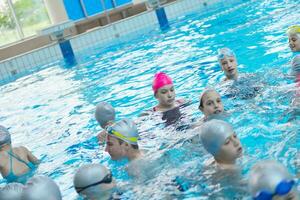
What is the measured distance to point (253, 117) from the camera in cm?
540

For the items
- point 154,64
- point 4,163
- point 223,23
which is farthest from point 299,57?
point 223,23

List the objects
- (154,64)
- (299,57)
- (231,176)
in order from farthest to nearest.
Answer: (154,64)
(299,57)
(231,176)

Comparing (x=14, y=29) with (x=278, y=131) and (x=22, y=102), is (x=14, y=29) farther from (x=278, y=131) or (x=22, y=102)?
(x=278, y=131)

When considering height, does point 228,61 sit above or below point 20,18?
below

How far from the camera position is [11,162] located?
5.61 meters

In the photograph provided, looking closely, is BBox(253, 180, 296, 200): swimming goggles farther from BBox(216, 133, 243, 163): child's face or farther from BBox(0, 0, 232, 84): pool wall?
BBox(0, 0, 232, 84): pool wall

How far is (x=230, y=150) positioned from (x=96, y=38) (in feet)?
40.8

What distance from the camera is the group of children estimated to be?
8.76 feet

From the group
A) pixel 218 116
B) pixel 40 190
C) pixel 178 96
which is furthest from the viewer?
pixel 178 96

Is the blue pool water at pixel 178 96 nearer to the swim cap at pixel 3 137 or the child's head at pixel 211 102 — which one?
the child's head at pixel 211 102

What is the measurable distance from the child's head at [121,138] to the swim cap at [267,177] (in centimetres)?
211

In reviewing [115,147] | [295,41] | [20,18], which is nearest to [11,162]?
[115,147]

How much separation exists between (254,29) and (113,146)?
7084 millimetres

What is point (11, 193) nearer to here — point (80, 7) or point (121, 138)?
point (121, 138)
